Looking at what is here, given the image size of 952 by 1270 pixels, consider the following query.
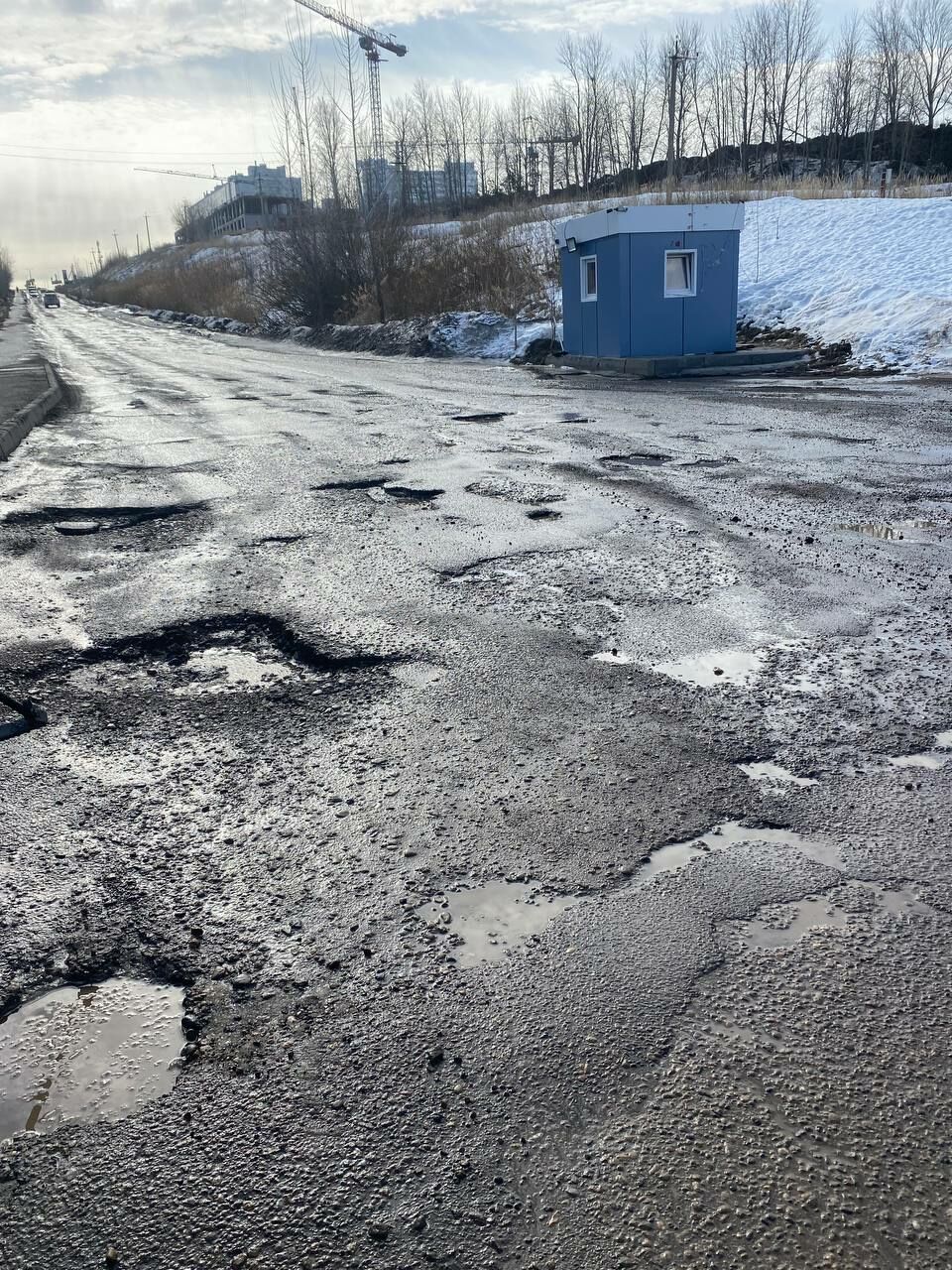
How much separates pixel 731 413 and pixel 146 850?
1045cm

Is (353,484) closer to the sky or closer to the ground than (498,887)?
closer to the sky

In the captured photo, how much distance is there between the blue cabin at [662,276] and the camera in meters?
18.2

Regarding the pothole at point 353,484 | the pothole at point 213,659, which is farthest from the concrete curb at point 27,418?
the pothole at point 213,659

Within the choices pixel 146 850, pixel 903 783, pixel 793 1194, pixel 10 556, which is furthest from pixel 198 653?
pixel 793 1194

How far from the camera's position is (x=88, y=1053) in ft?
6.87

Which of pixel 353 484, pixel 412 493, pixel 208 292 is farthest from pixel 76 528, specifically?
pixel 208 292

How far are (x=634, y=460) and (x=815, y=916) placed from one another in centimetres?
667

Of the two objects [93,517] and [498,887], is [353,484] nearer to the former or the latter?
[93,517]

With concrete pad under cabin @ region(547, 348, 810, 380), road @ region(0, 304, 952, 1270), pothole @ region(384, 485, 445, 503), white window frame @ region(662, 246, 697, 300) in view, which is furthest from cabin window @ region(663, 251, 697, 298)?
road @ region(0, 304, 952, 1270)

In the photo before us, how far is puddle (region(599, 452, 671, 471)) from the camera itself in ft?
27.7

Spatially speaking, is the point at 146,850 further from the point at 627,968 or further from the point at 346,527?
the point at 346,527

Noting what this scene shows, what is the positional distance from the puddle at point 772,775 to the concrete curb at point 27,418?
9.67 m

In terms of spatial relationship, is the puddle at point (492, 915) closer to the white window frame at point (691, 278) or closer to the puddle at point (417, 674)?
the puddle at point (417, 674)

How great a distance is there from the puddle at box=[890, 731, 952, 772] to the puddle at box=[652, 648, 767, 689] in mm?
769
